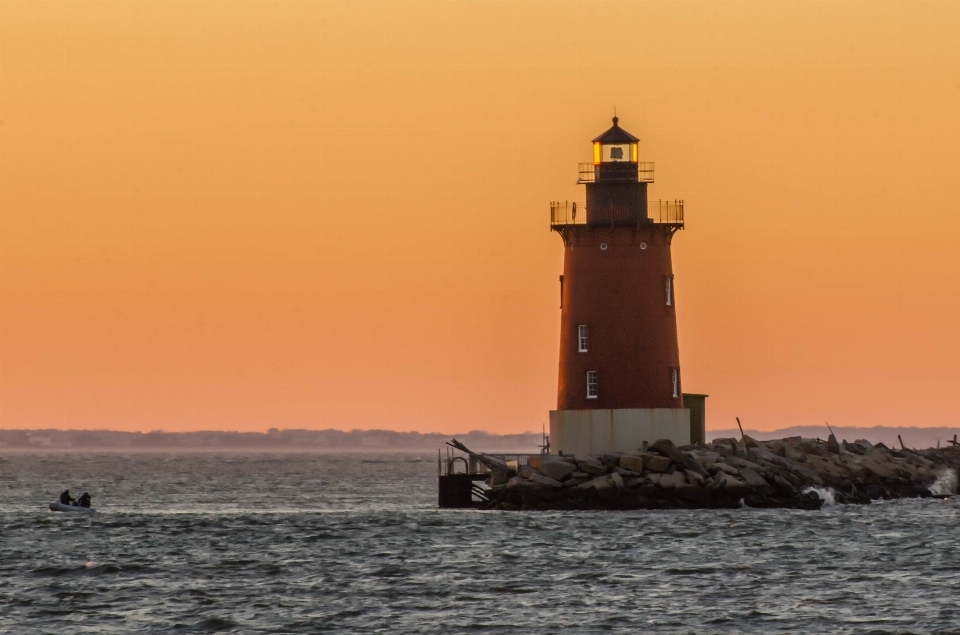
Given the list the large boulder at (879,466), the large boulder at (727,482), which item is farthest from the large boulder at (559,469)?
the large boulder at (879,466)

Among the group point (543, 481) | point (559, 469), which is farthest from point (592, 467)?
point (543, 481)

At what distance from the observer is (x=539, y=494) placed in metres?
54.4

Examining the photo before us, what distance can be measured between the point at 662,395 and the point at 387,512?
11.4 m

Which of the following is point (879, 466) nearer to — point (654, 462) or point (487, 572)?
point (654, 462)

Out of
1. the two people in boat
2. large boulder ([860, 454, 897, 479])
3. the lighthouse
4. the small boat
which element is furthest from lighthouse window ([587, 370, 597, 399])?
the two people in boat

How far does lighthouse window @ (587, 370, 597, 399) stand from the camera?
185 ft

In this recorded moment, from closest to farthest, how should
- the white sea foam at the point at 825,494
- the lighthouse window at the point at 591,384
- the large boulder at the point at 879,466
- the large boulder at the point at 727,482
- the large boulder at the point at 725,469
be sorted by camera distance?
the large boulder at the point at 727,482
the large boulder at the point at 725,469
the lighthouse window at the point at 591,384
the white sea foam at the point at 825,494
the large boulder at the point at 879,466

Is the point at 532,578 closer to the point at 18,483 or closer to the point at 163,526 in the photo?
the point at 163,526

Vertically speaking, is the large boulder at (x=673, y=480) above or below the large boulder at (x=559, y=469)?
below

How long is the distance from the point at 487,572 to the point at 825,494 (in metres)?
21.3

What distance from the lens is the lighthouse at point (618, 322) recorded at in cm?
5622

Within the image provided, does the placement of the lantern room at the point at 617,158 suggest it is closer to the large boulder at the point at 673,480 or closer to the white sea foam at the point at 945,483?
the large boulder at the point at 673,480

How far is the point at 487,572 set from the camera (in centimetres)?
4097

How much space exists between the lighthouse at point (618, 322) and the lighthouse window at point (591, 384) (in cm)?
3
